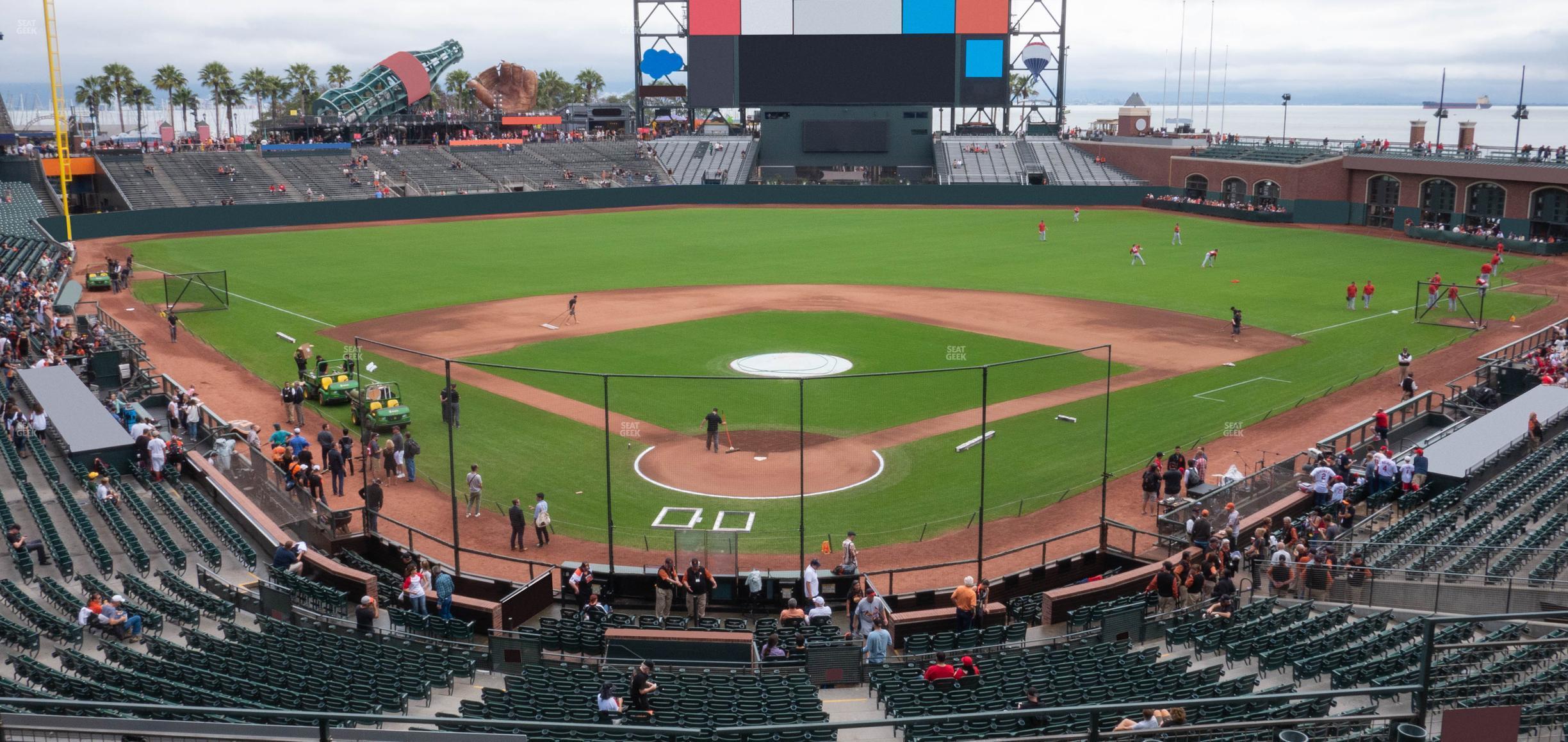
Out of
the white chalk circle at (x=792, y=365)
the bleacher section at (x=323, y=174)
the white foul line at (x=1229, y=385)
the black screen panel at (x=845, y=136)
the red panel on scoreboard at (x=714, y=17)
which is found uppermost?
the red panel on scoreboard at (x=714, y=17)

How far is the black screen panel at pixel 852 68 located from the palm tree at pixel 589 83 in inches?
3226

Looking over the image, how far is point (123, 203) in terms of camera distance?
7544 centimetres

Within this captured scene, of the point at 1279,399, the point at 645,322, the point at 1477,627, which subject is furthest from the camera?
the point at 645,322

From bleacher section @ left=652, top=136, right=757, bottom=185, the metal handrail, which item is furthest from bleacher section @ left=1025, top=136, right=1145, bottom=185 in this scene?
the metal handrail

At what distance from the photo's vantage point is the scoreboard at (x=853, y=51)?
93.0 m

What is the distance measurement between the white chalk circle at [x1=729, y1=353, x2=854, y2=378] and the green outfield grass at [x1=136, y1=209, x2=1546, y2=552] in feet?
4.29

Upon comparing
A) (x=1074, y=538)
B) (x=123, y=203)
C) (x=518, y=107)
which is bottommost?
(x=1074, y=538)

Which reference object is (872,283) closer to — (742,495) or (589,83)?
(742,495)

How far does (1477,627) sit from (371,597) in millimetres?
16720

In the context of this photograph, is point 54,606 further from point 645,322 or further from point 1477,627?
point 645,322

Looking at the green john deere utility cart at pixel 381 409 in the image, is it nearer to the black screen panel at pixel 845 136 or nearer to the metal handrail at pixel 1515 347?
the metal handrail at pixel 1515 347

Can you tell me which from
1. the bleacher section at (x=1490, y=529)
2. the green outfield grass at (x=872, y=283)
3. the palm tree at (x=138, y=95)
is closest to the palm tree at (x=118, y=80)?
the palm tree at (x=138, y=95)

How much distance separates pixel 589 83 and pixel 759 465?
521ft

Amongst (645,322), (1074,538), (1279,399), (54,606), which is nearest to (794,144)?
(645,322)
